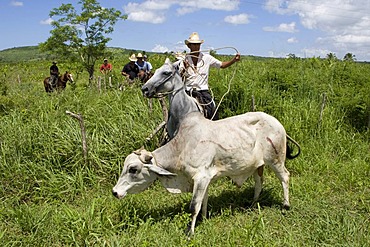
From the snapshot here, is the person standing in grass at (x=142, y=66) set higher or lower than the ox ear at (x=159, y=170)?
higher

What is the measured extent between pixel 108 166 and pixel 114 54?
14.9 meters

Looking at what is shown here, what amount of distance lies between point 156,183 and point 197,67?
1816mm

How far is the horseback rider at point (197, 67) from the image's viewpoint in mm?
4916

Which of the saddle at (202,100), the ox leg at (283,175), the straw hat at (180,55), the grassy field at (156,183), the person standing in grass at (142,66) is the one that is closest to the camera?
the grassy field at (156,183)

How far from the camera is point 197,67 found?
16.5 feet

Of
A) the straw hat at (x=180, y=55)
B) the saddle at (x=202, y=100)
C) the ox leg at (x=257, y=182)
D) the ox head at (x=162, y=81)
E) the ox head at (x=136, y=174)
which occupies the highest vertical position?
the straw hat at (x=180, y=55)

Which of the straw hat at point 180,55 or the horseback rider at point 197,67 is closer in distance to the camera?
the straw hat at point 180,55

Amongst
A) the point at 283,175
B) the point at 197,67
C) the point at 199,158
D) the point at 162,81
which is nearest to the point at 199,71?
the point at 197,67

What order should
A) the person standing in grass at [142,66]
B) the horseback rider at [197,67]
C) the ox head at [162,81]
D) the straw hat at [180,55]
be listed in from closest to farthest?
the ox head at [162,81], the straw hat at [180,55], the horseback rider at [197,67], the person standing in grass at [142,66]

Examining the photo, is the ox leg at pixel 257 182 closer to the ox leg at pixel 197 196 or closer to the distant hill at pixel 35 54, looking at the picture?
the ox leg at pixel 197 196

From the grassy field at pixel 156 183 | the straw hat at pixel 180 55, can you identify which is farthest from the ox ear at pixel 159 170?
the straw hat at pixel 180 55

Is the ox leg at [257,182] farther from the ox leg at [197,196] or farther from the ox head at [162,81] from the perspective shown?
the ox head at [162,81]

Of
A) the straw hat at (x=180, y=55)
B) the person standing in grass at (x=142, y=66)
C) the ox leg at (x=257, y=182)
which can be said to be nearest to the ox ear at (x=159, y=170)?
the ox leg at (x=257, y=182)

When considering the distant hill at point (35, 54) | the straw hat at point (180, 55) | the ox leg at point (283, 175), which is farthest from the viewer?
the distant hill at point (35, 54)
